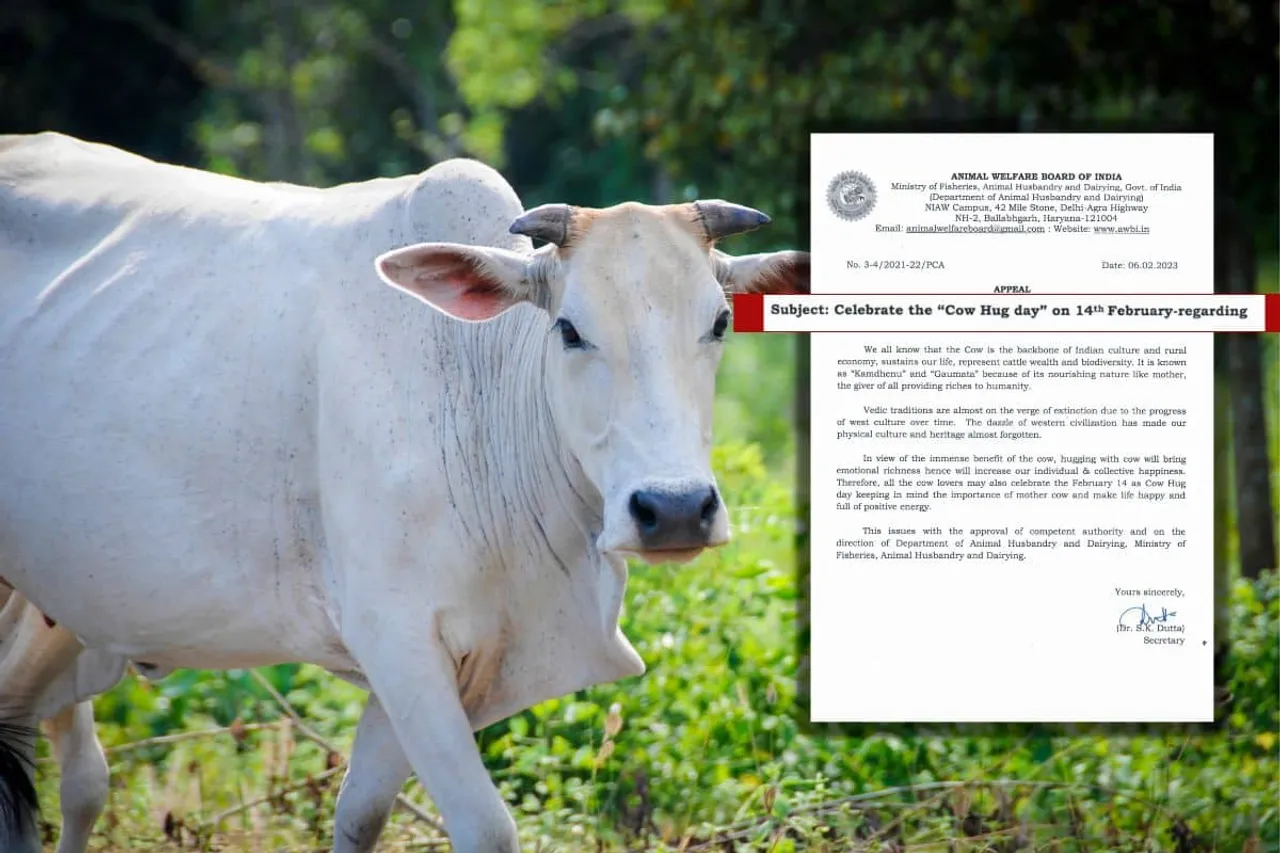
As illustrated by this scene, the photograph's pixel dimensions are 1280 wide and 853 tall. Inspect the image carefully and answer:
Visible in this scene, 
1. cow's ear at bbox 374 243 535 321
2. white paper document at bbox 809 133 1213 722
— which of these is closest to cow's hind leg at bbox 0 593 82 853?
cow's ear at bbox 374 243 535 321

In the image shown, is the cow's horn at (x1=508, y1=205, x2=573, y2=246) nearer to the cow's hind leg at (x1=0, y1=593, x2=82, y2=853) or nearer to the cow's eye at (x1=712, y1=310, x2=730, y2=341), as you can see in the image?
the cow's eye at (x1=712, y1=310, x2=730, y2=341)

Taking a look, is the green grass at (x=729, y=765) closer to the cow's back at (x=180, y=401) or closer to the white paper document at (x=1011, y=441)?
the white paper document at (x=1011, y=441)

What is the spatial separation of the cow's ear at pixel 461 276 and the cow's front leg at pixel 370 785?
1042 mm

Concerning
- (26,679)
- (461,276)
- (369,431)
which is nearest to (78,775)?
(26,679)

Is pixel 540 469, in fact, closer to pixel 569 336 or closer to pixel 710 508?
pixel 569 336

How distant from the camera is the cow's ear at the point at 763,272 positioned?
4.48m

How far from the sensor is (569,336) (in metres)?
4.20

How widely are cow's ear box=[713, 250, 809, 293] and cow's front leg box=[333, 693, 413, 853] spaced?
1335mm

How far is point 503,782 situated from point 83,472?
174 centimetres

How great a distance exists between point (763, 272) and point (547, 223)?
623mm

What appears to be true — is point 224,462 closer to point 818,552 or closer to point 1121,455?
point 818,552

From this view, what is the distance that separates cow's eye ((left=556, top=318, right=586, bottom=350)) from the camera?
4.17 metres
